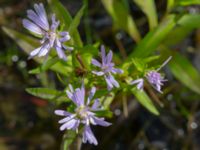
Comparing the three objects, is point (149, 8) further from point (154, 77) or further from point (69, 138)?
point (69, 138)

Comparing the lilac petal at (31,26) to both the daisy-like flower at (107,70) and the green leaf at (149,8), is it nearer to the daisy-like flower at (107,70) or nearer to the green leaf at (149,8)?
the daisy-like flower at (107,70)

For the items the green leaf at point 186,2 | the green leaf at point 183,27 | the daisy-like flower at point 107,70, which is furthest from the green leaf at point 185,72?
the daisy-like flower at point 107,70

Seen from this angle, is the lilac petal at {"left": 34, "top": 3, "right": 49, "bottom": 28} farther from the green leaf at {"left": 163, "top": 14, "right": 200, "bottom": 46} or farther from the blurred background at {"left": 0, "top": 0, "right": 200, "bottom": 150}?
the blurred background at {"left": 0, "top": 0, "right": 200, "bottom": 150}

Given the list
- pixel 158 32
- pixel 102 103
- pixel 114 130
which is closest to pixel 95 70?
pixel 102 103

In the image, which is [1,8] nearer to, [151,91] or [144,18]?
[144,18]

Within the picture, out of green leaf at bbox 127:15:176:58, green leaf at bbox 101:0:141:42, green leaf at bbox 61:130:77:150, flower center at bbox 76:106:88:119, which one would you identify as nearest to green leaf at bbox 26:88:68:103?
green leaf at bbox 61:130:77:150

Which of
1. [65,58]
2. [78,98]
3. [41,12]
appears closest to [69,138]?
[78,98]
